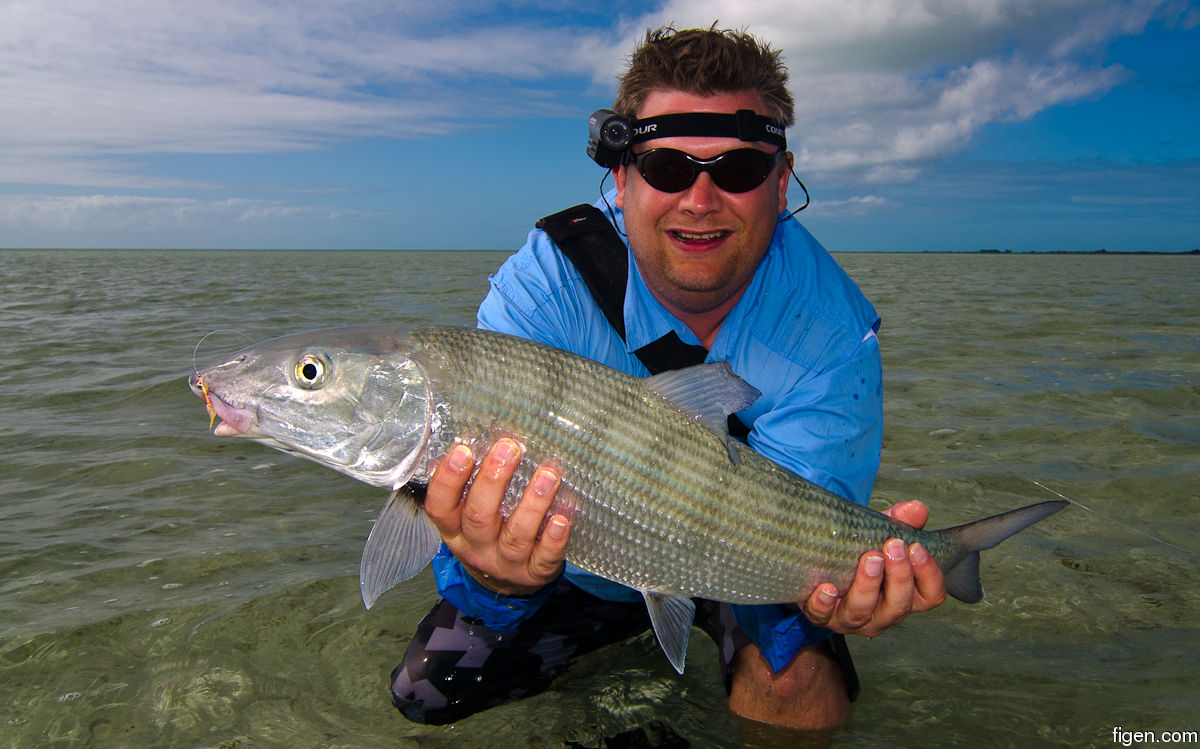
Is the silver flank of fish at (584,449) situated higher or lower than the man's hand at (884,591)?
higher

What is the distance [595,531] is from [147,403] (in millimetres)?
8081

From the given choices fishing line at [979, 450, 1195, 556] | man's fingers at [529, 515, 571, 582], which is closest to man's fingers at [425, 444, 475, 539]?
man's fingers at [529, 515, 571, 582]

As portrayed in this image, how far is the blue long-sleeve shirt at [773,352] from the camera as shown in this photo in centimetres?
334

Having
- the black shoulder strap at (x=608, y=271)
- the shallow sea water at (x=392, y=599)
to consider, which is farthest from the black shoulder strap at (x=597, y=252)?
the shallow sea water at (x=392, y=599)

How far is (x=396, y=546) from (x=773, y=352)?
75.6 inches

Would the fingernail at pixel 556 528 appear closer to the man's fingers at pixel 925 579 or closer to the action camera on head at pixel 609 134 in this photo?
the man's fingers at pixel 925 579

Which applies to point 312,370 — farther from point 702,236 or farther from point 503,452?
point 702,236

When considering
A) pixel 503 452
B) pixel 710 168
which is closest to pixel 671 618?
pixel 503 452

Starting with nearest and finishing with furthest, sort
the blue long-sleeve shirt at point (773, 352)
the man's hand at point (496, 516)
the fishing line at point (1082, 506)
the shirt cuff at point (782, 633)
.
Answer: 1. the man's hand at point (496, 516)
2. the blue long-sleeve shirt at point (773, 352)
3. the shirt cuff at point (782, 633)
4. the fishing line at point (1082, 506)

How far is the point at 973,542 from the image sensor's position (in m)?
3.04

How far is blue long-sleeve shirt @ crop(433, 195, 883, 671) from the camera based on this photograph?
10.9ft

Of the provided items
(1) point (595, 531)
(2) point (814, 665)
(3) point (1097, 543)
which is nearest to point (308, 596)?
(1) point (595, 531)

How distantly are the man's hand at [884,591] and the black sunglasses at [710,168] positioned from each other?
174 centimetres

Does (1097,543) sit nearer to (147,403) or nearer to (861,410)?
(861,410)
